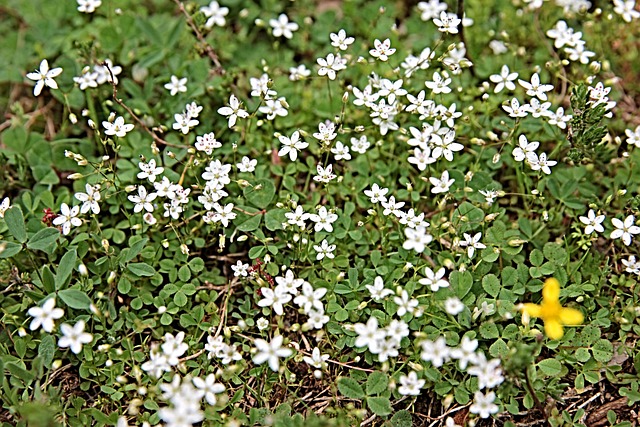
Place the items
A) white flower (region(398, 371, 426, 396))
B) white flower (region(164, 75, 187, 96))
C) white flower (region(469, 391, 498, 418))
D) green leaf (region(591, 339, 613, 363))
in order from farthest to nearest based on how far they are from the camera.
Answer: white flower (region(164, 75, 187, 96)), green leaf (region(591, 339, 613, 363)), white flower (region(398, 371, 426, 396)), white flower (region(469, 391, 498, 418))

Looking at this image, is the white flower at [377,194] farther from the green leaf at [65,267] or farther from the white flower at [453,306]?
the green leaf at [65,267]

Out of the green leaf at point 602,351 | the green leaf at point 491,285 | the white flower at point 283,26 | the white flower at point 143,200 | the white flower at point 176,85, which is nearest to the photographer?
the green leaf at point 602,351

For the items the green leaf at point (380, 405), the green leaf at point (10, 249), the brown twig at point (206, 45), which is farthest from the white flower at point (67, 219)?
the green leaf at point (380, 405)

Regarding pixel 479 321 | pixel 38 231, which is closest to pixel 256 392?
pixel 479 321

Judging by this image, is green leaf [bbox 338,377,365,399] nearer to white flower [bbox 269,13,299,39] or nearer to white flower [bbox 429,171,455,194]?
white flower [bbox 429,171,455,194]

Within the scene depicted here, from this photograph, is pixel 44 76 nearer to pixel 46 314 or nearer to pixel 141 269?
pixel 141 269

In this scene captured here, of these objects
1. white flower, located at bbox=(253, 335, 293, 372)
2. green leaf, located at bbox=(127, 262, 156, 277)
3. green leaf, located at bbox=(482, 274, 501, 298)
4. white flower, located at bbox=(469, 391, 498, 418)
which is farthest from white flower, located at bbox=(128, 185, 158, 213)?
white flower, located at bbox=(469, 391, 498, 418)
